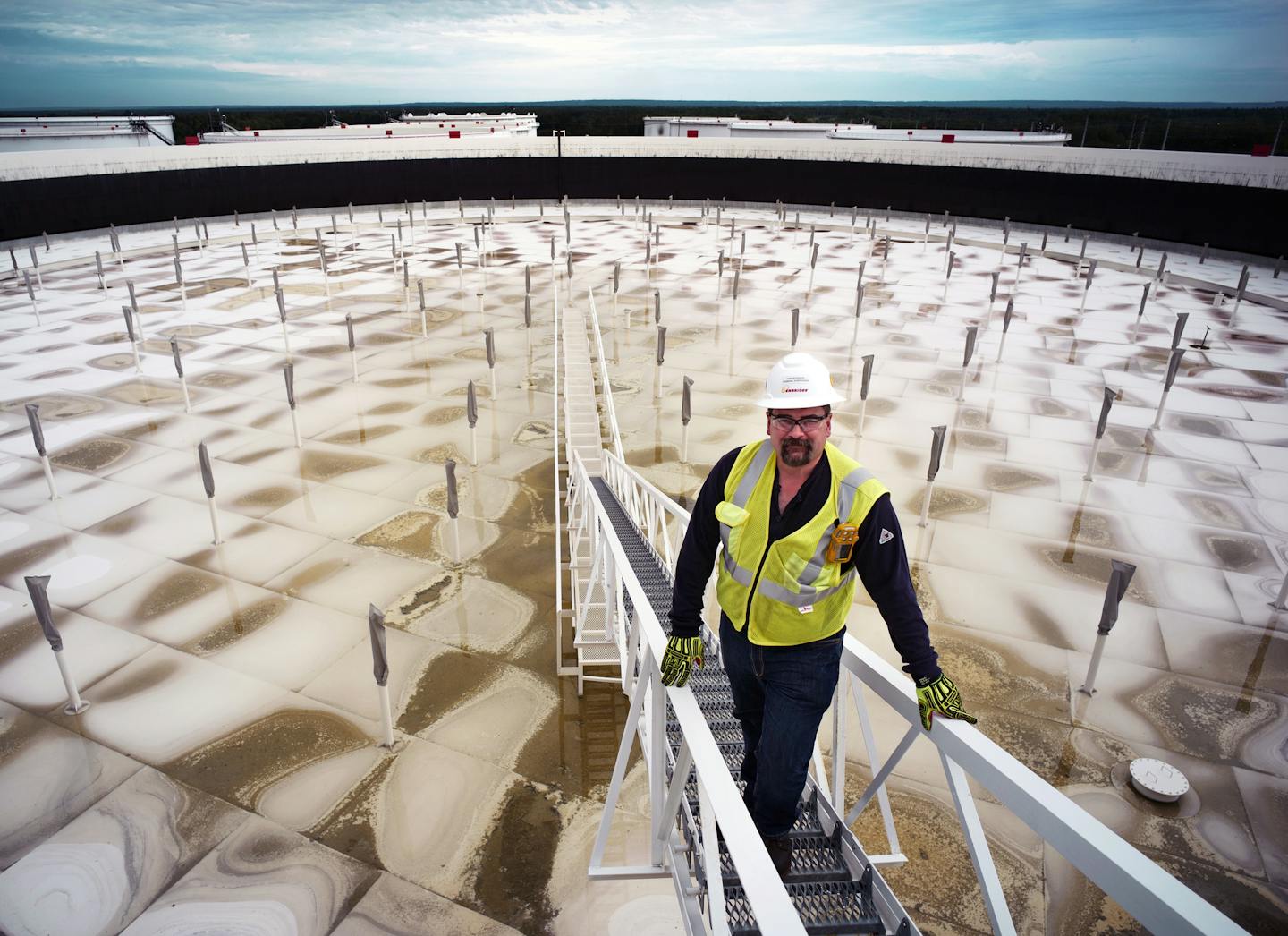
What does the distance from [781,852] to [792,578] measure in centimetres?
143

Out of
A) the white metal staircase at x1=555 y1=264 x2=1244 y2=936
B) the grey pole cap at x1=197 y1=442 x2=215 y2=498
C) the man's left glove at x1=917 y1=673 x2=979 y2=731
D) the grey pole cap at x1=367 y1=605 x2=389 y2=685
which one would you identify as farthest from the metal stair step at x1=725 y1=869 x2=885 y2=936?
the grey pole cap at x1=197 y1=442 x2=215 y2=498

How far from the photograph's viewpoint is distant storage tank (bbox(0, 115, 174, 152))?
39750mm

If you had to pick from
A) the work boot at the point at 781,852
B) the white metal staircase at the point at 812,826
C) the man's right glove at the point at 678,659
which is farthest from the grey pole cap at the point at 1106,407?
the man's right glove at the point at 678,659

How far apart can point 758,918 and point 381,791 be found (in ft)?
15.5

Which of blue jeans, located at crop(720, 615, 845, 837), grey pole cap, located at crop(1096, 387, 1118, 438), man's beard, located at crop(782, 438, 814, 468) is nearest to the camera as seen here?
man's beard, located at crop(782, 438, 814, 468)

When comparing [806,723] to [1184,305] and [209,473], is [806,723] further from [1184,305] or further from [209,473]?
[1184,305]

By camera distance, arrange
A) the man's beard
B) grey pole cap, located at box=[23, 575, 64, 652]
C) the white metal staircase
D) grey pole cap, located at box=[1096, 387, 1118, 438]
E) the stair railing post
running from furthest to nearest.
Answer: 1. grey pole cap, located at box=[1096, 387, 1118, 438]
2. grey pole cap, located at box=[23, 575, 64, 652]
3. the man's beard
4. the stair railing post
5. the white metal staircase

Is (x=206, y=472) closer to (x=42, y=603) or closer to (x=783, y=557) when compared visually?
(x=42, y=603)

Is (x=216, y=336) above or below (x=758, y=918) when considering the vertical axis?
below

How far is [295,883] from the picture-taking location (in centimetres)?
525

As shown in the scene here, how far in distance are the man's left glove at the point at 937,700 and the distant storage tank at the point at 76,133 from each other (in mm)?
48254

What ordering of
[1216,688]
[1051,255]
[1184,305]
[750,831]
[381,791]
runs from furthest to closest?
[1051,255] → [1184,305] → [1216,688] → [381,791] → [750,831]

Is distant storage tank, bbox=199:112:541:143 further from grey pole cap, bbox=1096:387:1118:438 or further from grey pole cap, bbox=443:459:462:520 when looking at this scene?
grey pole cap, bbox=1096:387:1118:438

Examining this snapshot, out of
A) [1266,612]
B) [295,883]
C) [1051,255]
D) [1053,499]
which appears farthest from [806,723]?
[1051,255]
